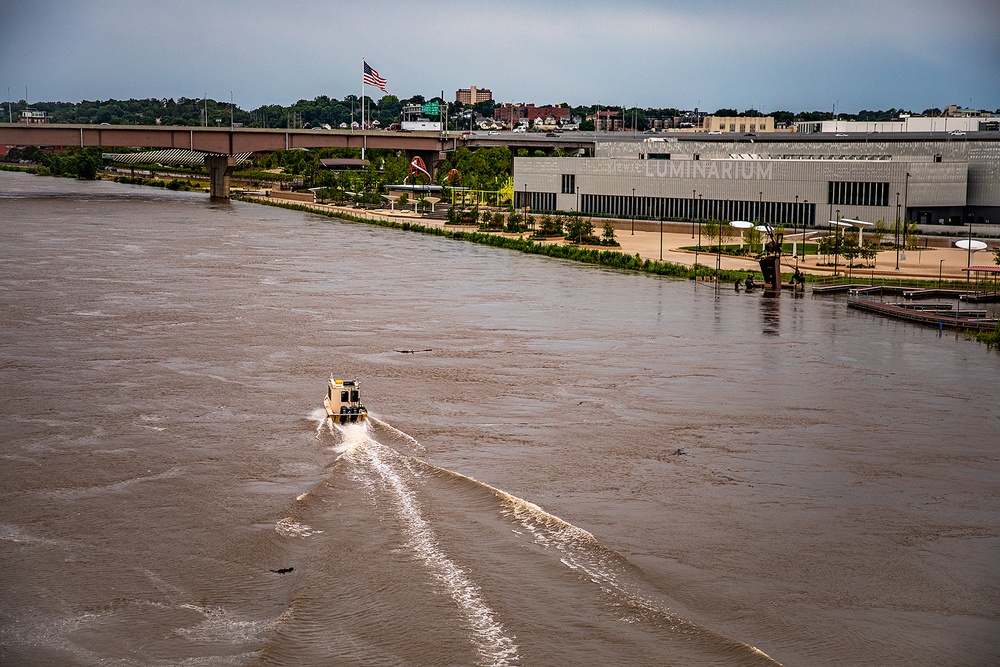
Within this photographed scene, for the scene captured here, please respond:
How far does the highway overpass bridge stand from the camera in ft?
349

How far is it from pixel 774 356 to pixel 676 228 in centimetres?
4933

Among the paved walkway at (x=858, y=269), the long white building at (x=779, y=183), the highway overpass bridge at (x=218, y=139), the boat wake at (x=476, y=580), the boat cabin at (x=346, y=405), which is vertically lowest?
the boat wake at (x=476, y=580)

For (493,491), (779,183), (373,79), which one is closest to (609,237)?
(779,183)

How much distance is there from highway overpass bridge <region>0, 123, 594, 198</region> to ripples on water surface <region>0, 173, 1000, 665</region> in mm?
Answer: 67317

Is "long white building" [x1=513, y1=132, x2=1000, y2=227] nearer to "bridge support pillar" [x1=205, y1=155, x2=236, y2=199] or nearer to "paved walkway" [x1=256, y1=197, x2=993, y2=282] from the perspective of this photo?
"paved walkway" [x1=256, y1=197, x2=993, y2=282]

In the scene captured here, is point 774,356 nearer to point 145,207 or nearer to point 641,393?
point 641,393

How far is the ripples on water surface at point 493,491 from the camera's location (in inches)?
667

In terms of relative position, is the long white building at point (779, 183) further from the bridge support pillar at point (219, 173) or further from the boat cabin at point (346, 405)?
the boat cabin at point (346, 405)

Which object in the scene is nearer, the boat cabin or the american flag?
the boat cabin

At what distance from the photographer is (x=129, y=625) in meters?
16.9

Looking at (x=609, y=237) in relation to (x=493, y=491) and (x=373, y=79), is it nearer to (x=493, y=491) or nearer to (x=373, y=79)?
(x=373, y=79)

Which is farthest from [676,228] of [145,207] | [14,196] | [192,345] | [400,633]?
[400,633]

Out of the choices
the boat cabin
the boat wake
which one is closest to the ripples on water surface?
the boat wake

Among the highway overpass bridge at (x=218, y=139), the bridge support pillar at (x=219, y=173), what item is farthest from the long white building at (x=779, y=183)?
the bridge support pillar at (x=219, y=173)
